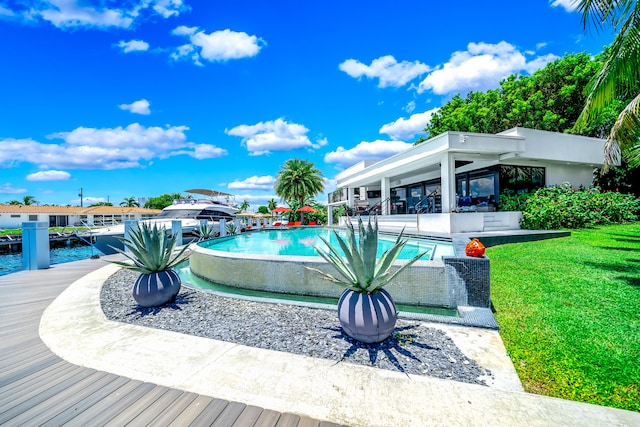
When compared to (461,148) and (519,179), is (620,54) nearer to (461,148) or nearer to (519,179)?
(461,148)

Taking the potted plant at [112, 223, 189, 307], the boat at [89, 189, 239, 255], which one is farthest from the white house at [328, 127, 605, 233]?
the boat at [89, 189, 239, 255]

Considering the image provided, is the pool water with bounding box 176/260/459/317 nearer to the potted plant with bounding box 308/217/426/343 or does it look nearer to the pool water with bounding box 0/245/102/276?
the potted plant with bounding box 308/217/426/343

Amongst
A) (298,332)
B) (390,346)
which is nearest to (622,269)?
(390,346)

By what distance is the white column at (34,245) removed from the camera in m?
8.29

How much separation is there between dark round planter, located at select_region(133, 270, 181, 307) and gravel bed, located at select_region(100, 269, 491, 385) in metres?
0.15

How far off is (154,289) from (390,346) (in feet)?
13.6

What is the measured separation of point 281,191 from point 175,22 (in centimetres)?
2541

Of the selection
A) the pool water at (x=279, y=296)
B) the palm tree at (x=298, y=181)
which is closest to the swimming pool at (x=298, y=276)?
the pool water at (x=279, y=296)

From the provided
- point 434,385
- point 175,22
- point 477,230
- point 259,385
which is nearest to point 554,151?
point 477,230

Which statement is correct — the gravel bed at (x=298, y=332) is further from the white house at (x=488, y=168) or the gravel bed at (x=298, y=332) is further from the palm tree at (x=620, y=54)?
the white house at (x=488, y=168)

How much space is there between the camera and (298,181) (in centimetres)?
3528

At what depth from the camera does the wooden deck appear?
2080 millimetres

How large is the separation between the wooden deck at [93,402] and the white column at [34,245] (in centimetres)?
701

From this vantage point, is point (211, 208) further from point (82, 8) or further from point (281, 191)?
point (82, 8)
